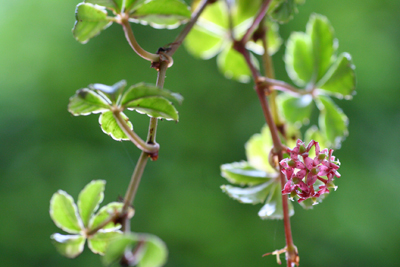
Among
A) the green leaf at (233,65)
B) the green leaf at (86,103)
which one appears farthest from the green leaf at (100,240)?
the green leaf at (233,65)

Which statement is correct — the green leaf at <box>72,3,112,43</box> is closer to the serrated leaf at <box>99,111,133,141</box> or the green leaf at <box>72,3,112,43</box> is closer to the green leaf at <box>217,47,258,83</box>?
the serrated leaf at <box>99,111,133,141</box>

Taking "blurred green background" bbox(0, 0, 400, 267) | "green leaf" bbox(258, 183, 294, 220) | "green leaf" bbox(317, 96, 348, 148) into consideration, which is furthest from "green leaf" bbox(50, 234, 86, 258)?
"blurred green background" bbox(0, 0, 400, 267)

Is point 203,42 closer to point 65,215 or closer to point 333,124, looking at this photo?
point 333,124

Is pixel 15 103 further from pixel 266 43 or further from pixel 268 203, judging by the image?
pixel 268 203

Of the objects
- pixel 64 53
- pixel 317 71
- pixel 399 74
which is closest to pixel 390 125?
pixel 399 74

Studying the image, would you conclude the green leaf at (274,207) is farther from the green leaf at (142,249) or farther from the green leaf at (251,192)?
the green leaf at (142,249)

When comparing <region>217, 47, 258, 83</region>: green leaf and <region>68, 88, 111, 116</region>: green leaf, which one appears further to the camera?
<region>217, 47, 258, 83</region>: green leaf

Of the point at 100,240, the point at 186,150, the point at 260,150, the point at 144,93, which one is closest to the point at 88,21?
the point at 144,93
